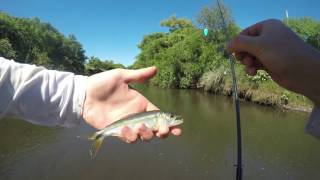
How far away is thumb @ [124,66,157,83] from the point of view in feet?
8.42

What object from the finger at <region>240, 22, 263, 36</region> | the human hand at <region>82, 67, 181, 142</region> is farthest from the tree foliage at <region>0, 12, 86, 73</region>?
the finger at <region>240, 22, 263, 36</region>

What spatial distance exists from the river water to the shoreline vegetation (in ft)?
12.6

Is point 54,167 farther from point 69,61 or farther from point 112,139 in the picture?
point 69,61

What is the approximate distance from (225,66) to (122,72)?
28758mm

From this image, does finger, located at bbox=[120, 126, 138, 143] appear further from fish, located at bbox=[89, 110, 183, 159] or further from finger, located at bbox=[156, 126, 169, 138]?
finger, located at bbox=[156, 126, 169, 138]

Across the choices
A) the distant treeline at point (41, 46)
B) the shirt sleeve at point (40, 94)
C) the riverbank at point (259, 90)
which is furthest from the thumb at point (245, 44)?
the distant treeline at point (41, 46)

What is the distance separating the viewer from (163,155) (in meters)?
11.0

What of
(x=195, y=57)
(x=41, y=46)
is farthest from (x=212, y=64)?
(x=41, y=46)

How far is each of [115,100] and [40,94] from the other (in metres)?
0.57

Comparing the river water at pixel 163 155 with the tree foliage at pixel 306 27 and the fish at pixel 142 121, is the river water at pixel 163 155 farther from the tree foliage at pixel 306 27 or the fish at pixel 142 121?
the tree foliage at pixel 306 27

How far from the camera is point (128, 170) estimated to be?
9.64 m

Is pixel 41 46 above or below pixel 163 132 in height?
above

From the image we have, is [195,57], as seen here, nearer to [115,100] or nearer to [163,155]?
[163,155]

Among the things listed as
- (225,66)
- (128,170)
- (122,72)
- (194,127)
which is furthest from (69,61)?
(122,72)
